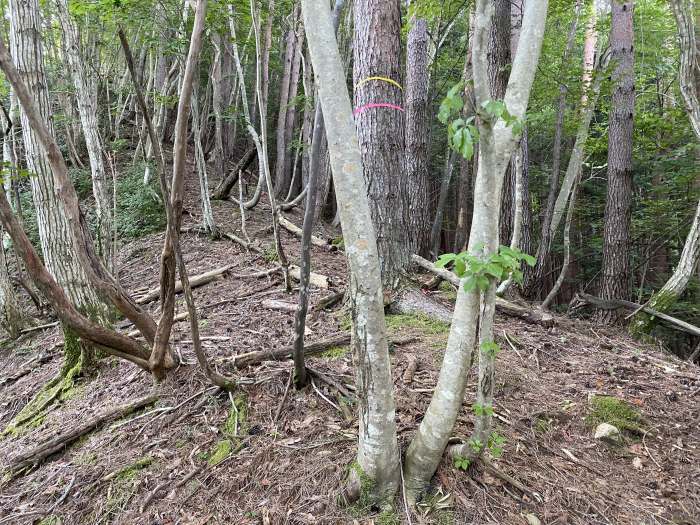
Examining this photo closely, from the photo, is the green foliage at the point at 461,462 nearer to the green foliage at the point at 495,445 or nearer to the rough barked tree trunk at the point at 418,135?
the green foliage at the point at 495,445

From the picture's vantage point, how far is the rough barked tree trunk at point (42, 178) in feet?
14.1

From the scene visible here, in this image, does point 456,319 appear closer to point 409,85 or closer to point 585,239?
point 409,85

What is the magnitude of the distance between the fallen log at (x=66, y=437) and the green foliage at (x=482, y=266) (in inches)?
103

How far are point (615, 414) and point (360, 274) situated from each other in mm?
2387

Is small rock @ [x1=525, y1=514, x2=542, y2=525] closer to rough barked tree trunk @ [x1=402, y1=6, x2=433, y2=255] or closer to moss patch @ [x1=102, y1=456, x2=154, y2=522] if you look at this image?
moss patch @ [x1=102, y1=456, x2=154, y2=522]

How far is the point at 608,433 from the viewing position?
9.77 ft

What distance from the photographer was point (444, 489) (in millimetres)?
2322

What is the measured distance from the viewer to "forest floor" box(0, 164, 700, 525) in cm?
237

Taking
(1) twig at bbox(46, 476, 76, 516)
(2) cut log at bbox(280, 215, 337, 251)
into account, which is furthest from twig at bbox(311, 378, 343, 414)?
(2) cut log at bbox(280, 215, 337, 251)

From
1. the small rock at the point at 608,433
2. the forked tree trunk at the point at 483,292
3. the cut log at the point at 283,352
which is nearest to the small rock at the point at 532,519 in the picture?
the forked tree trunk at the point at 483,292

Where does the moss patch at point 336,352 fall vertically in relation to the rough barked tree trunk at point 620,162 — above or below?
below

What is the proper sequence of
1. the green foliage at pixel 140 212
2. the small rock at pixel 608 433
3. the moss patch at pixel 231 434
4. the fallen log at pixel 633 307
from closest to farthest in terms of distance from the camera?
1. the moss patch at pixel 231 434
2. the small rock at pixel 608 433
3. the fallen log at pixel 633 307
4. the green foliage at pixel 140 212

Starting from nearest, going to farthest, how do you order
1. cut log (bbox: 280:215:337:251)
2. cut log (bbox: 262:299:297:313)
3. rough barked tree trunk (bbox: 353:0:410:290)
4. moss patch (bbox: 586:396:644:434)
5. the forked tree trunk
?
the forked tree trunk, moss patch (bbox: 586:396:644:434), rough barked tree trunk (bbox: 353:0:410:290), cut log (bbox: 262:299:297:313), cut log (bbox: 280:215:337:251)

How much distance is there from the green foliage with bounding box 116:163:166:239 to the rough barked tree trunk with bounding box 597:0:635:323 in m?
8.23
